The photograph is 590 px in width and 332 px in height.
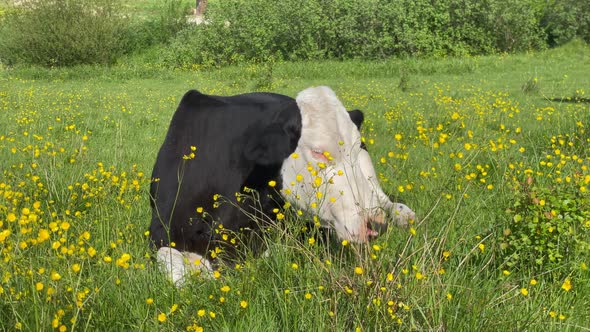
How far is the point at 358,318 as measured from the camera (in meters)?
2.62

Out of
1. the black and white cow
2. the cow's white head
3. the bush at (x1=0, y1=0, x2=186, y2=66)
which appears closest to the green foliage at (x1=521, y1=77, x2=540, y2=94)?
the black and white cow

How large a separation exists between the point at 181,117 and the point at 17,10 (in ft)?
71.7

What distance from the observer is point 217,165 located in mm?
3688

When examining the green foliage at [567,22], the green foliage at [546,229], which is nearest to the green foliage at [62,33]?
the green foliage at [567,22]

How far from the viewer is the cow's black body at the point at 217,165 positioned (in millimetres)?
3496

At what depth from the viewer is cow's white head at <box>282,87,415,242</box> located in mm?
3094

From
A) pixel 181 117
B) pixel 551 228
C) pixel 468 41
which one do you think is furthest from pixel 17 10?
pixel 551 228

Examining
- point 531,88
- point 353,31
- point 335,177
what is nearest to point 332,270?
point 335,177

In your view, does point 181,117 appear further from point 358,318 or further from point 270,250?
point 358,318

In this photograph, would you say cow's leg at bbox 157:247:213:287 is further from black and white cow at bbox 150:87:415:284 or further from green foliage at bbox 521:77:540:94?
green foliage at bbox 521:77:540:94

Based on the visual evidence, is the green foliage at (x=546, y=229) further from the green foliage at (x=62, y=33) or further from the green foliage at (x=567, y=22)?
the green foliage at (x=567, y=22)

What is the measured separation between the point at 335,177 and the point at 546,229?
1.25 metres

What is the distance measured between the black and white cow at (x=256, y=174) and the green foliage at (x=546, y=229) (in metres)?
0.76

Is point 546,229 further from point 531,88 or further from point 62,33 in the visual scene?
point 62,33
